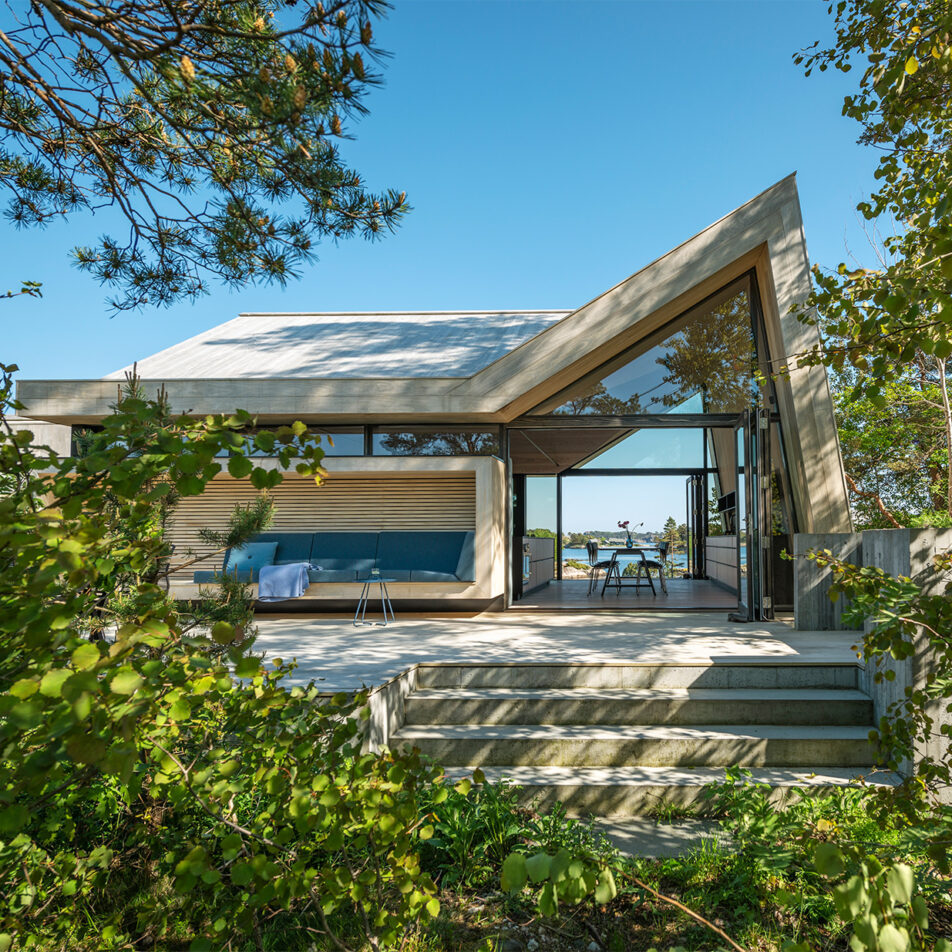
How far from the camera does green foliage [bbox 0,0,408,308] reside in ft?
7.95

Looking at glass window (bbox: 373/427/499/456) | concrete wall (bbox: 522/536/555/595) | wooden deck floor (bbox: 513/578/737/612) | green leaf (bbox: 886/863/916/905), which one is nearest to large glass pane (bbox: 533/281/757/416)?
glass window (bbox: 373/427/499/456)

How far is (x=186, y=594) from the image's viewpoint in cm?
920

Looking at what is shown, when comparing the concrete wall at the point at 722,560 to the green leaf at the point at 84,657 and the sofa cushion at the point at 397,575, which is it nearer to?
the sofa cushion at the point at 397,575

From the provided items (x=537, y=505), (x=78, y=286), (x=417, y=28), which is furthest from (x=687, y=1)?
(x=78, y=286)

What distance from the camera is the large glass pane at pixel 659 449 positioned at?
32.6ft

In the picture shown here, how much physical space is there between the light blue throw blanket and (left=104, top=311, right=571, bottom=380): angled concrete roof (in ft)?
8.69

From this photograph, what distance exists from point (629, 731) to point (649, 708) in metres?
0.26

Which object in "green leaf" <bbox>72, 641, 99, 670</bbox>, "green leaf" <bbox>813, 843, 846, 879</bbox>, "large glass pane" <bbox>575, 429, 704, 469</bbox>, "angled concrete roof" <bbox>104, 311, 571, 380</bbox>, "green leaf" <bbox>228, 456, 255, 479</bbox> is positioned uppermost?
"angled concrete roof" <bbox>104, 311, 571, 380</bbox>

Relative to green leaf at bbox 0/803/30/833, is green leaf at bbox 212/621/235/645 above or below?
above

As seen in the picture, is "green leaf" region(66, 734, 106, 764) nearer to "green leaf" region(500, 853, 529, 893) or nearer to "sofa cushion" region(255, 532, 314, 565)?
"green leaf" region(500, 853, 529, 893)

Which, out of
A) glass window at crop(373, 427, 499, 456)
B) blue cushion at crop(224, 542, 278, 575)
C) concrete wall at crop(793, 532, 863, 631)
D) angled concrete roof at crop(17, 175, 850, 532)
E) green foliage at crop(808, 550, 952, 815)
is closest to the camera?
green foliage at crop(808, 550, 952, 815)

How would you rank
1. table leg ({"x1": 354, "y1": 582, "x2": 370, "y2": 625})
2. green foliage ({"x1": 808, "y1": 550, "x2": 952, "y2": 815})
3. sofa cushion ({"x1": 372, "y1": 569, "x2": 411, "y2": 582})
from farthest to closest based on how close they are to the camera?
sofa cushion ({"x1": 372, "y1": 569, "x2": 411, "y2": 582}), table leg ({"x1": 354, "y1": 582, "x2": 370, "y2": 625}), green foliage ({"x1": 808, "y1": 550, "x2": 952, "y2": 815})

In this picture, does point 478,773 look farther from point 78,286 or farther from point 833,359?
point 78,286

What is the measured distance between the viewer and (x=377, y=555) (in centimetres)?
969
